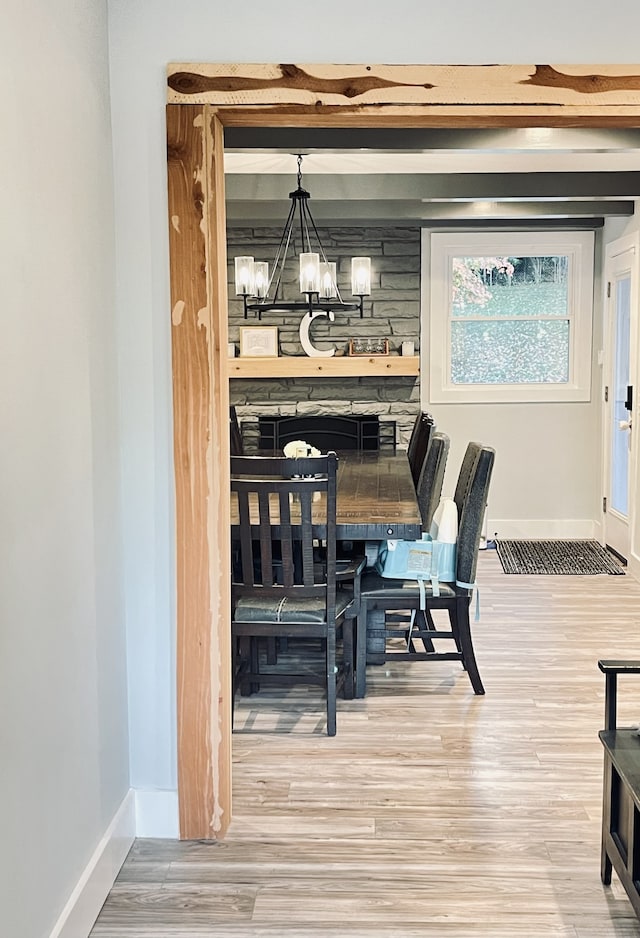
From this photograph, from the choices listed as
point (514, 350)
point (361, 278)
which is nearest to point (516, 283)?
point (514, 350)

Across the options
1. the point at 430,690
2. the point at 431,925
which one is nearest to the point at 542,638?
the point at 430,690

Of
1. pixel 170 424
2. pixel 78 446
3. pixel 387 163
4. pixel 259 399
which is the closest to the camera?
pixel 78 446

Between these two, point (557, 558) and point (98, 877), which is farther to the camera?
point (557, 558)

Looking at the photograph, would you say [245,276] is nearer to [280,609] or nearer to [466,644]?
[280,609]

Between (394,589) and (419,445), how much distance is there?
1.59 meters

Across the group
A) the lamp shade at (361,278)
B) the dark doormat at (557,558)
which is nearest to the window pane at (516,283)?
the dark doormat at (557,558)

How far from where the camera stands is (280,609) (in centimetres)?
333

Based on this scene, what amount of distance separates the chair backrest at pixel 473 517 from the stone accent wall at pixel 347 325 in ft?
9.92

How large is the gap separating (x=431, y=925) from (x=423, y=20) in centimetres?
230

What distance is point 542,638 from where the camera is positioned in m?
4.49

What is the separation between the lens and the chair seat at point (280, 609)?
10.9 feet

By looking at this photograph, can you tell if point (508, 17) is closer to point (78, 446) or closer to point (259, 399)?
point (78, 446)

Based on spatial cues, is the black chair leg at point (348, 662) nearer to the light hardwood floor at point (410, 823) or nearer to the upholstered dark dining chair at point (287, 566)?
the light hardwood floor at point (410, 823)

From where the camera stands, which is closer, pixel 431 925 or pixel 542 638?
pixel 431 925
